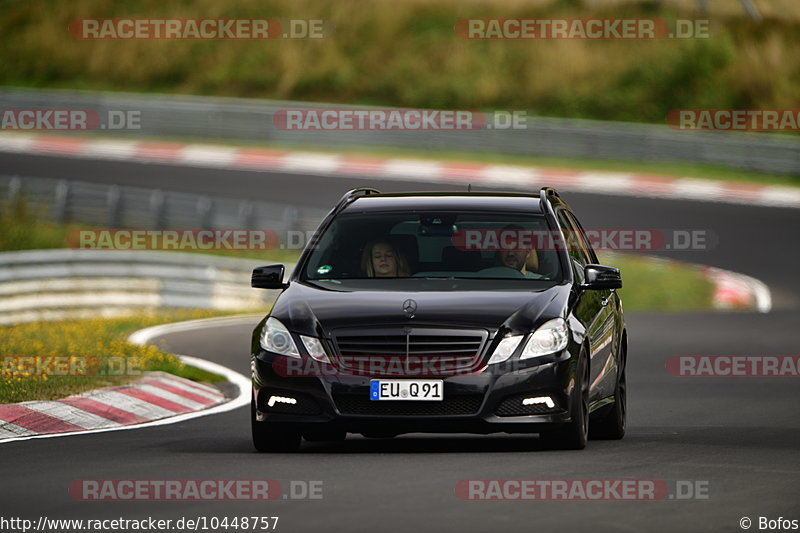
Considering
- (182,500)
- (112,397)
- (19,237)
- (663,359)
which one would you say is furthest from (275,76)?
(182,500)

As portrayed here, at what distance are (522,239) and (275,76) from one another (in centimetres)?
3958

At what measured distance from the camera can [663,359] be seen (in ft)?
60.6

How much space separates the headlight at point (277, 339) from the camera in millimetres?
10320

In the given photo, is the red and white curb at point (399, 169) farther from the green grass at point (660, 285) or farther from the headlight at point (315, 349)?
the headlight at point (315, 349)

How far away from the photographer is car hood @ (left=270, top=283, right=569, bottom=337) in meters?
10.2

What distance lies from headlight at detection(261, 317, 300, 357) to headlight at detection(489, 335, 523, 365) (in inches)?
46.3

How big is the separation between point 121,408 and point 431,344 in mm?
3772

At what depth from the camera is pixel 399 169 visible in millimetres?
38719

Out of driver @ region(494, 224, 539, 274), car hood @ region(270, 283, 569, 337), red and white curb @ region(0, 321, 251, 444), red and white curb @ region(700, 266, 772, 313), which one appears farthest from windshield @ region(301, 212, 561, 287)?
red and white curb @ region(700, 266, 772, 313)

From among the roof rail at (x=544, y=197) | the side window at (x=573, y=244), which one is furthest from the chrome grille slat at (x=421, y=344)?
the roof rail at (x=544, y=197)

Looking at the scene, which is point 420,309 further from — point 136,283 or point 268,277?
point 136,283

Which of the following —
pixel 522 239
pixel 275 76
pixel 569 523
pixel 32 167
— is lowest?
pixel 569 523

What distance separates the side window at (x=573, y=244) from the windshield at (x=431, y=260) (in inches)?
8.2

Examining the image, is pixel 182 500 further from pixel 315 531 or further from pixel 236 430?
pixel 236 430
